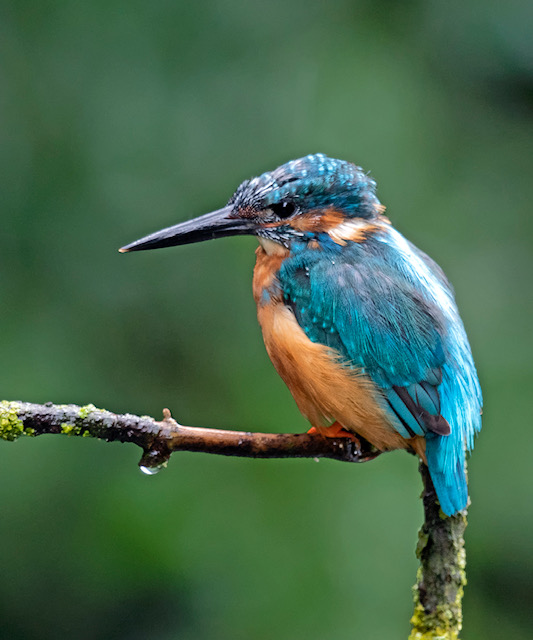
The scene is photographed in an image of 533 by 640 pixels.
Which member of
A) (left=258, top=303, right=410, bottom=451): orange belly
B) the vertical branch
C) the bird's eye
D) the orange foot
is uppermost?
the bird's eye

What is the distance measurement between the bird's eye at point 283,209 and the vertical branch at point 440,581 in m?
0.82

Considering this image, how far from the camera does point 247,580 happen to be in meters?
2.75

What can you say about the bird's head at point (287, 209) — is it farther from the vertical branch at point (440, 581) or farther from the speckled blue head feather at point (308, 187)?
the vertical branch at point (440, 581)

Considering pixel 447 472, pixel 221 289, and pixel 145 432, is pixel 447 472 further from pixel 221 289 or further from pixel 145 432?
pixel 221 289

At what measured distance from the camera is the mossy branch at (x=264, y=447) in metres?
1.58

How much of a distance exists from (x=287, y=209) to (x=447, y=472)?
2.50 ft

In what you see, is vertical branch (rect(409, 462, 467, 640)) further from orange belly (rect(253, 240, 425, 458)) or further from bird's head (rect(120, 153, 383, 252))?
bird's head (rect(120, 153, 383, 252))

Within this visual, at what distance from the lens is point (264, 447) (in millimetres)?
1758

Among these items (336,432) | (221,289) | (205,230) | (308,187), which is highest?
(221,289)

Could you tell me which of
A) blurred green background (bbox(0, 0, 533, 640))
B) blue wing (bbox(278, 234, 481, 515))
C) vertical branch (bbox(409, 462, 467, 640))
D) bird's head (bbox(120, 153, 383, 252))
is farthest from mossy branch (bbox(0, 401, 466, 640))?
blurred green background (bbox(0, 0, 533, 640))

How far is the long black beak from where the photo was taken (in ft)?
6.93

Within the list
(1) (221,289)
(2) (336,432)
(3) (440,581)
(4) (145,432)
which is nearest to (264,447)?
(4) (145,432)

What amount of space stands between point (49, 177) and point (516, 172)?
181 centimetres

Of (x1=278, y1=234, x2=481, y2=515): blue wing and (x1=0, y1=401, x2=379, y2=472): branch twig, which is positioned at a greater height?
(x1=278, y1=234, x2=481, y2=515): blue wing
